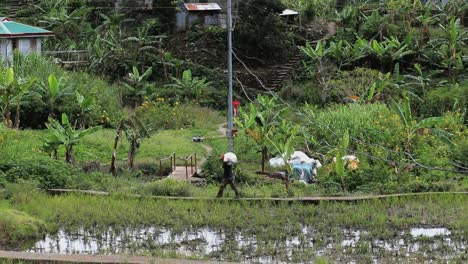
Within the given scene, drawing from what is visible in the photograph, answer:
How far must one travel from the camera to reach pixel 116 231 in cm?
1380

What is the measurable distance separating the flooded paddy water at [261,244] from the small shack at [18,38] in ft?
47.6

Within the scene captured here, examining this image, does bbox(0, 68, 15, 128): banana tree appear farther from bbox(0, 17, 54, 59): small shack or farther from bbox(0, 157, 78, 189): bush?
bbox(0, 17, 54, 59): small shack

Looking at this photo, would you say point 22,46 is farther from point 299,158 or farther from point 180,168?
point 299,158

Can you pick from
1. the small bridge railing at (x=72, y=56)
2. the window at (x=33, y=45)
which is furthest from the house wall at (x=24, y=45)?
the small bridge railing at (x=72, y=56)

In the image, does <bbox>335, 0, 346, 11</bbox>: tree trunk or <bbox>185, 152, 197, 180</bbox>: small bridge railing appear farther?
<bbox>335, 0, 346, 11</bbox>: tree trunk

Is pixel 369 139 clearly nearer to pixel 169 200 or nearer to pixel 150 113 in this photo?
pixel 169 200

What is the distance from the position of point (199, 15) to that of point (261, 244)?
21996 millimetres

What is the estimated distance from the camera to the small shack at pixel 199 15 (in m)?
33.6

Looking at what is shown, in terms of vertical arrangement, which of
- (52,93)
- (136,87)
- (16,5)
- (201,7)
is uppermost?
(201,7)

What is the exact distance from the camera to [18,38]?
28125 millimetres

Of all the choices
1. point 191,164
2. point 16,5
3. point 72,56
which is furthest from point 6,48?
point 16,5

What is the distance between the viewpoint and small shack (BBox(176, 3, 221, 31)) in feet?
A: 110

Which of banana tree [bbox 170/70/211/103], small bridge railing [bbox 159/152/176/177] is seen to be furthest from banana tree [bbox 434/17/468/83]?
small bridge railing [bbox 159/152/176/177]

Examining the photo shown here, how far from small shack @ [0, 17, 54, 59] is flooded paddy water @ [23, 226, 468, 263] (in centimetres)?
1452
